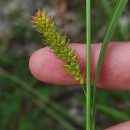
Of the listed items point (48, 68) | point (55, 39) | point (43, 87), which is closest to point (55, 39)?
point (55, 39)

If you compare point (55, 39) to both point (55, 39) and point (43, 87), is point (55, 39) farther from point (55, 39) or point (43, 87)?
point (43, 87)

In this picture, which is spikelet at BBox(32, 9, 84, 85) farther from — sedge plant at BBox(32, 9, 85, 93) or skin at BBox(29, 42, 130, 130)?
skin at BBox(29, 42, 130, 130)

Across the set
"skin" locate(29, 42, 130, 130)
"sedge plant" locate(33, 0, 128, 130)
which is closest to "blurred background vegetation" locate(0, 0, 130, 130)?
"skin" locate(29, 42, 130, 130)

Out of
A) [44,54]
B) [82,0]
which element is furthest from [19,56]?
[44,54]

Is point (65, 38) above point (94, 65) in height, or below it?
above

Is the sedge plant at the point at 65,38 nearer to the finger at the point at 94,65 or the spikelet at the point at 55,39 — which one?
the spikelet at the point at 55,39

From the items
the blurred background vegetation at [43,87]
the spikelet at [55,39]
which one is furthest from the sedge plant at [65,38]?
the blurred background vegetation at [43,87]
